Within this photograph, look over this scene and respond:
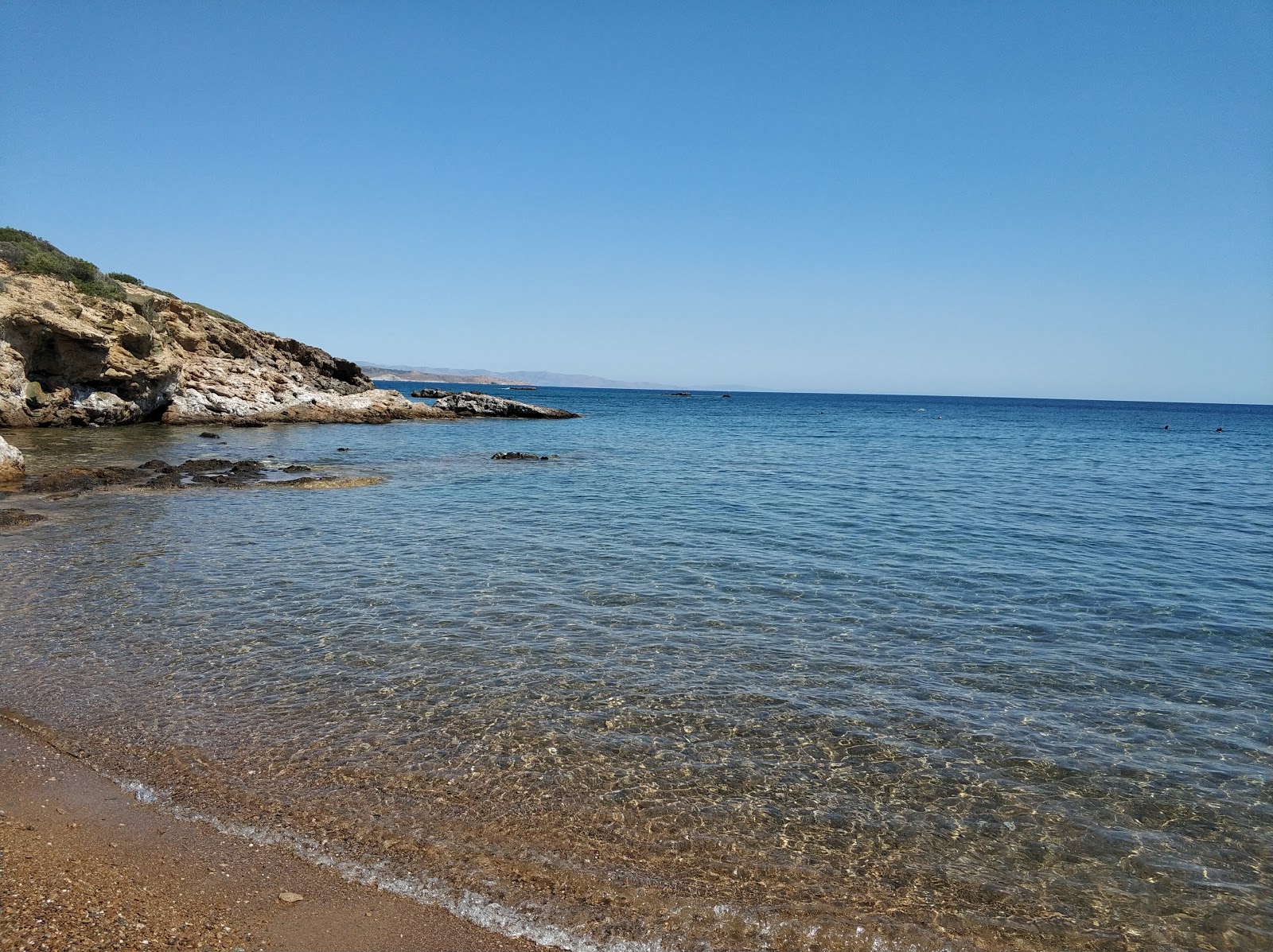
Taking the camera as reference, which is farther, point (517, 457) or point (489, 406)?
point (489, 406)

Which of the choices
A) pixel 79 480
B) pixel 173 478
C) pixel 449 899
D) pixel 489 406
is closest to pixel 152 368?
pixel 173 478

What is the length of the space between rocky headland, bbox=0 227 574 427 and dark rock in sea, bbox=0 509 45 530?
643 centimetres

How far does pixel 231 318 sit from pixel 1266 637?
6852 centimetres

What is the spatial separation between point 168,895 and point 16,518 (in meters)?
16.7

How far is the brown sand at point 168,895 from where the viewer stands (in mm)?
4660

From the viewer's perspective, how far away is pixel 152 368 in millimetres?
43000

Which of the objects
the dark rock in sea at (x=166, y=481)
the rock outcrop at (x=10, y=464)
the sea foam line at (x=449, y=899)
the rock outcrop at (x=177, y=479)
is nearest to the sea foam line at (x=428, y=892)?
the sea foam line at (x=449, y=899)

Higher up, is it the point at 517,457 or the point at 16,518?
the point at 517,457

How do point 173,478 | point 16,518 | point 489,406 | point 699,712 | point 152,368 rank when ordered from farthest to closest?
point 489,406 → point 152,368 → point 173,478 → point 16,518 → point 699,712

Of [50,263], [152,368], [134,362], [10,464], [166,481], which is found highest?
[50,263]

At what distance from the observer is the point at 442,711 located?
8.37 m

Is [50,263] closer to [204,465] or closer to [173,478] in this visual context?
[204,465]

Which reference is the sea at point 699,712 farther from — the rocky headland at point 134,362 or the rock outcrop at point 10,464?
the rocky headland at point 134,362

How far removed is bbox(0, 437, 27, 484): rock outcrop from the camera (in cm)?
2245
